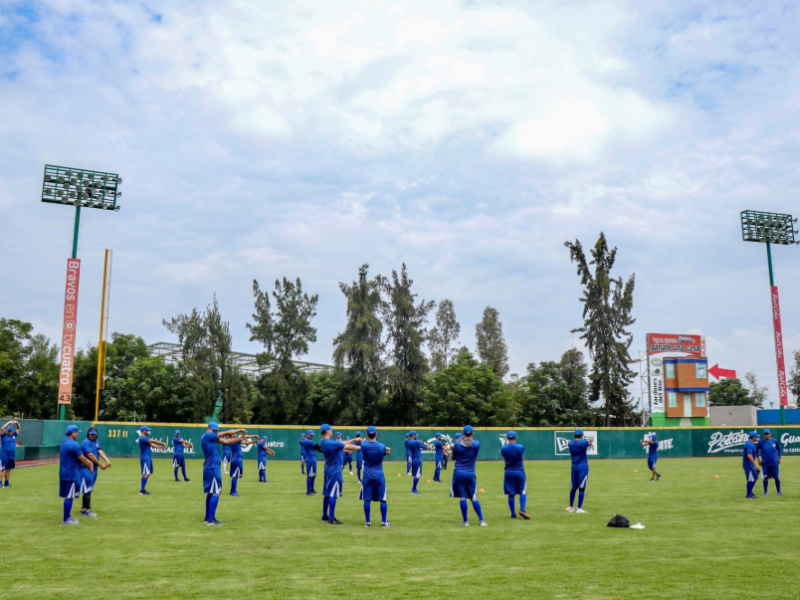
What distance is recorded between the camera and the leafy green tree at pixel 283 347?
64.8 m

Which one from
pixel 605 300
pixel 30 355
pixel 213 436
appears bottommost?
pixel 213 436

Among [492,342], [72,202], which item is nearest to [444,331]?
[492,342]

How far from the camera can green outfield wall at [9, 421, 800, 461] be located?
41.1 meters

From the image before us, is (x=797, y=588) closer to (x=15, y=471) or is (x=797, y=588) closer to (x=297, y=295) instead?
(x=15, y=471)

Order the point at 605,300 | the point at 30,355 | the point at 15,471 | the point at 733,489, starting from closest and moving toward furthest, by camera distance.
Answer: the point at 733,489
the point at 15,471
the point at 605,300
the point at 30,355

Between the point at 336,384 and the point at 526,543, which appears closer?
the point at 526,543

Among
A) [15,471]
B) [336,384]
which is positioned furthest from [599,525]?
[336,384]

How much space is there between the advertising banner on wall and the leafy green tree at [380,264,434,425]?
19724mm

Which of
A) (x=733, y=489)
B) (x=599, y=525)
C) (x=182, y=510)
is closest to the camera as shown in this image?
(x=599, y=525)

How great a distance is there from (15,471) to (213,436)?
21.1 metres

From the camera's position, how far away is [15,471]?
30.3 meters

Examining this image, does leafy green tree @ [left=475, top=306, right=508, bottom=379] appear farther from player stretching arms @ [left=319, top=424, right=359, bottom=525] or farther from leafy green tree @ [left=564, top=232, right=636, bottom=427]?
player stretching arms @ [left=319, top=424, right=359, bottom=525]

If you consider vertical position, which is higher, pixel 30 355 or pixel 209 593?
pixel 30 355

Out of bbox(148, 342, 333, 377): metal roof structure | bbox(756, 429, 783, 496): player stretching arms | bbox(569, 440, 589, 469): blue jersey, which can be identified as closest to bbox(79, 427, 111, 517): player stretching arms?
bbox(569, 440, 589, 469): blue jersey
